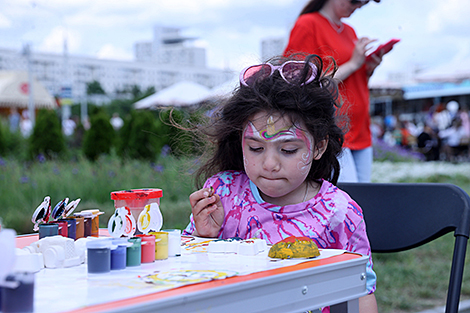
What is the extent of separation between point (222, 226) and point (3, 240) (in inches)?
40.1

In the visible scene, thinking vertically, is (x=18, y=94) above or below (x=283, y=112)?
above

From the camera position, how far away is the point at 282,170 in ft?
4.90

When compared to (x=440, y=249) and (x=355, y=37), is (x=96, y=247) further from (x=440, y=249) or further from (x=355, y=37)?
(x=440, y=249)

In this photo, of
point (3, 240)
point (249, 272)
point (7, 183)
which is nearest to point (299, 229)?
point (249, 272)

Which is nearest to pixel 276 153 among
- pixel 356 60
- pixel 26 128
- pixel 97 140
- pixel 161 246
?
pixel 161 246

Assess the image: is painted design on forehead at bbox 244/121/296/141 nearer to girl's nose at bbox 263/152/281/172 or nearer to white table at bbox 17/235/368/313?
girl's nose at bbox 263/152/281/172

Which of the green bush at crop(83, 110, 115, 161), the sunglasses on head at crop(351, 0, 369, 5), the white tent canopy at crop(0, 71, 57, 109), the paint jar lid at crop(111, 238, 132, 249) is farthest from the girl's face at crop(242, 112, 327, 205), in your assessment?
the white tent canopy at crop(0, 71, 57, 109)

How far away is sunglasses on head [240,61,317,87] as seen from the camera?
5.24 ft

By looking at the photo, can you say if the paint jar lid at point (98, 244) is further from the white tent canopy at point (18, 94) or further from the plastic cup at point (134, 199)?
the white tent canopy at point (18, 94)

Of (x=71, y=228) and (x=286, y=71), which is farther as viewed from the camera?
(x=286, y=71)

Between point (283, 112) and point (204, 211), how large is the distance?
380mm

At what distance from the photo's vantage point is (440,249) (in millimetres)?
4727

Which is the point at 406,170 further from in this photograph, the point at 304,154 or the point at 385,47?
the point at 304,154

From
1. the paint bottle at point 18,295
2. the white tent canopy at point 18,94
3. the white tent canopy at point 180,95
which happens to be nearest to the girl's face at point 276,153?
the paint bottle at point 18,295
